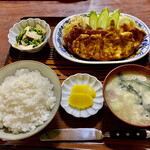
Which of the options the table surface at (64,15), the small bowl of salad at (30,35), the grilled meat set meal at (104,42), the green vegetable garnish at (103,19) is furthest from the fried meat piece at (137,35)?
the small bowl of salad at (30,35)

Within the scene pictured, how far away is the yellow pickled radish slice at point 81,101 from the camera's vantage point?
161 cm

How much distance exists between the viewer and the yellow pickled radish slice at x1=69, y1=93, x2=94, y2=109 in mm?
1609

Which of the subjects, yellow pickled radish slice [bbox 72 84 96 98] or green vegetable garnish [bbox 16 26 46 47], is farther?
green vegetable garnish [bbox 16 26 46 47]

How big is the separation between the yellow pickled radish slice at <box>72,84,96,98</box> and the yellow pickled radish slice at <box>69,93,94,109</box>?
3.4 inches

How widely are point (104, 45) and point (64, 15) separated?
1274 mm

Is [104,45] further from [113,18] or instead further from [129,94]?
[129,94]

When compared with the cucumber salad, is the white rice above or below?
below

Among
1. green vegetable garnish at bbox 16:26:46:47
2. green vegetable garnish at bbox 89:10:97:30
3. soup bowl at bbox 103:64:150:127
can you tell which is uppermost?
green vegetable garnish at bbox 89:10:97:30

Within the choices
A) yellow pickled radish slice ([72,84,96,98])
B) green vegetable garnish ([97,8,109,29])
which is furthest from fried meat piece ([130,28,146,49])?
yellow pickled radish slice ([72,84,96,98])

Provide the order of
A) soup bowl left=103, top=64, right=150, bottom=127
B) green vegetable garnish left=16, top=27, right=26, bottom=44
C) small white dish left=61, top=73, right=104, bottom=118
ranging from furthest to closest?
green vegetable garnish left=16, top=27, right=26, bottom=44, small white dish left=61, top=73, right=104, bottom=118, soup bowl left=103, top=64, right=150, bottom=127

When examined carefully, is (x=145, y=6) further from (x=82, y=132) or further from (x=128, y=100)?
(x=82, y=132)

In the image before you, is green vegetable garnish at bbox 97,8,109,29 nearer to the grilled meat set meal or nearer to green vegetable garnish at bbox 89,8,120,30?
green vegetable garnish at bbox 89,8,120,30

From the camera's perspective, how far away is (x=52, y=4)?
314 centimetres

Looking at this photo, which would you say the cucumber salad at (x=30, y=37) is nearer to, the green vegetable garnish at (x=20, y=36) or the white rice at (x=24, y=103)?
the green vegetable garnish at (x=20, y=36)
